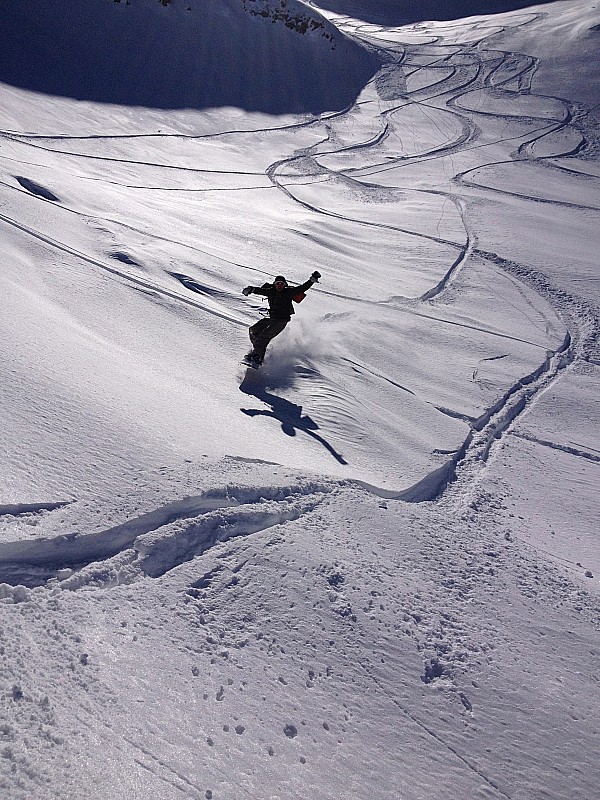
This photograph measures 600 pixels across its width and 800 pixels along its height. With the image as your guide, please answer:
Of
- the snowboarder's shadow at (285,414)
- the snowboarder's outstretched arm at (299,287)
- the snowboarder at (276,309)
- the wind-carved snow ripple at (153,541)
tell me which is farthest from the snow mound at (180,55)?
the wind-carved snow ripple at (153,541)

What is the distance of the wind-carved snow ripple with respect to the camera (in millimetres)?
3244

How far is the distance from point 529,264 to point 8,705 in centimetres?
1155

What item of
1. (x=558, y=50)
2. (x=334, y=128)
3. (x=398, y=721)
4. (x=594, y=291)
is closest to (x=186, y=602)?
(x=398, y=721)

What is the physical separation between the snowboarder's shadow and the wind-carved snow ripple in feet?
3.87

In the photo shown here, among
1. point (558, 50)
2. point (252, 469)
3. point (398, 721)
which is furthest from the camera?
point (558, 50)

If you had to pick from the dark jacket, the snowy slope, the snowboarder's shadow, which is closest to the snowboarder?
the dark jacket

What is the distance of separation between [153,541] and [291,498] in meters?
1.15

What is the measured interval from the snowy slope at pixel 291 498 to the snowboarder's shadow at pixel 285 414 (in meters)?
0.06

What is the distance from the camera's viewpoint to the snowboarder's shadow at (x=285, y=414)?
5688 mm

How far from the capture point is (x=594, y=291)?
1117 centimetres

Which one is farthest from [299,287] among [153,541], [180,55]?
[180,55]

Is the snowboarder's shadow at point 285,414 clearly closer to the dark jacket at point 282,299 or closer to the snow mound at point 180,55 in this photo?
the dark jacket at point 282,299

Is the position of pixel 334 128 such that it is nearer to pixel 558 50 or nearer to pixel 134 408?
pixel 558 50

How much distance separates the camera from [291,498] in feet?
14.6
